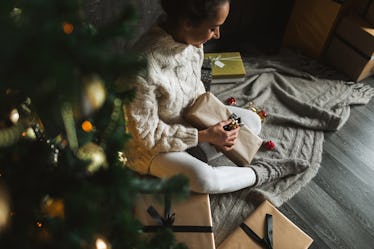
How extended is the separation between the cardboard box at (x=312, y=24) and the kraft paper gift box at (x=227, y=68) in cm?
46

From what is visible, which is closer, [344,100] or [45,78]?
[45,78]

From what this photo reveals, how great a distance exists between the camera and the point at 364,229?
1436mm

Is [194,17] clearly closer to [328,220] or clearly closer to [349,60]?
[328,220]

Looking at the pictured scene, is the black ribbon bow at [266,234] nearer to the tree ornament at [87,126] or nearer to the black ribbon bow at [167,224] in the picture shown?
the black ribbon bow at [167,224]

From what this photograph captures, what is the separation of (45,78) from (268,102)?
1.60 m

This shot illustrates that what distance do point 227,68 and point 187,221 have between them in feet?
3.20

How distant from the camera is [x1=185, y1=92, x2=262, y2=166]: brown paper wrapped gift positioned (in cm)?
124

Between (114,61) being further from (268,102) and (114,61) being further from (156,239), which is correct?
(268,102)

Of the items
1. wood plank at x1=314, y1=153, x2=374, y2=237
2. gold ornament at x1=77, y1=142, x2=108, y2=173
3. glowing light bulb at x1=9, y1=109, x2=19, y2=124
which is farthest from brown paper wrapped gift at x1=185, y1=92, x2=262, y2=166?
glowing light bulb at x1=9, y1=109, x2=19, y2=124

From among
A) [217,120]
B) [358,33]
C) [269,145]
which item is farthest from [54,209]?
[358,33]

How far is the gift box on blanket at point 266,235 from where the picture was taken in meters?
1.25

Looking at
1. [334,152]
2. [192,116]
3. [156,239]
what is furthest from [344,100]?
[156,239]

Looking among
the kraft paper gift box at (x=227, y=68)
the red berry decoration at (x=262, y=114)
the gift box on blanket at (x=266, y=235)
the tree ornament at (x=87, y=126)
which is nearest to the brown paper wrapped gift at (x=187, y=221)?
the gift box on blanket at (x=266, y=235)

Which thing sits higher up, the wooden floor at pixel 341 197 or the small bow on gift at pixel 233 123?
the small bow on gift at pixel 233 123
